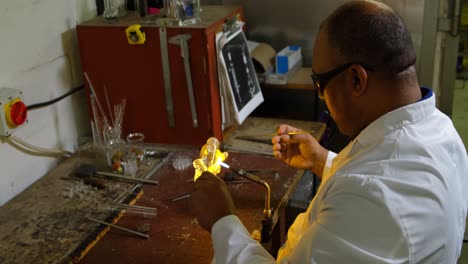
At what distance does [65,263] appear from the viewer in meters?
1.41

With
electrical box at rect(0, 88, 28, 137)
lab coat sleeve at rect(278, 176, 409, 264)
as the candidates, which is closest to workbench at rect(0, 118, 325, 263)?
electrical box at rect(0, 88, 28, 137)

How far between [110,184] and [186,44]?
0.58 meters

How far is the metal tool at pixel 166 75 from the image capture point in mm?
1942

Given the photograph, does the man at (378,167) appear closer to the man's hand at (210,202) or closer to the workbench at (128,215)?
the man's hand at (210,202)

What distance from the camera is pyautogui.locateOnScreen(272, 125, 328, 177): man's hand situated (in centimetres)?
→ 181

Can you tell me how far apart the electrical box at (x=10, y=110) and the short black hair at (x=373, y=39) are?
1.11 meters

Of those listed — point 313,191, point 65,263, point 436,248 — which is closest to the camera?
Answer: point 436,248

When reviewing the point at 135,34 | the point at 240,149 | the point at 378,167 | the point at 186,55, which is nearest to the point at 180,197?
the point at 240,149

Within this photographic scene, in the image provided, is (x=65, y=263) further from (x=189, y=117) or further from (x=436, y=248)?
(x=436, y=248)

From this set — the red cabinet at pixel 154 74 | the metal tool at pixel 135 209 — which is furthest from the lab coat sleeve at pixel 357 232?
the red cabinet at pixel 154 74

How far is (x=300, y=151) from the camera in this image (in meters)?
1.85

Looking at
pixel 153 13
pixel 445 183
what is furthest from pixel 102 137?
pixel 445 183

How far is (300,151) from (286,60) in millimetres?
726

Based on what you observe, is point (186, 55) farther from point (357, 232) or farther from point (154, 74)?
point (357, 232)
